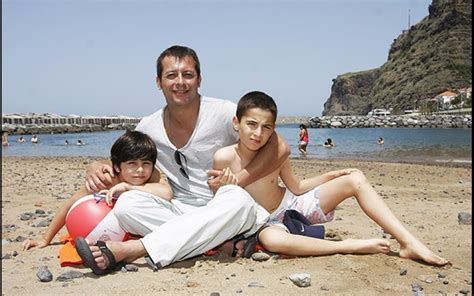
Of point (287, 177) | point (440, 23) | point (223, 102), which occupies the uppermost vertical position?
point (440, 23)

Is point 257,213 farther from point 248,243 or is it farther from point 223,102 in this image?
point 223,102

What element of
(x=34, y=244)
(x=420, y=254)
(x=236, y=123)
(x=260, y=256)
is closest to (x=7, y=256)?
(x=34, y=244)

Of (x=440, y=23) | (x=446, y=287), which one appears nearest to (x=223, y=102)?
(x=446, y=287)

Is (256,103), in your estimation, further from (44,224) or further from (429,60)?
(429,60)

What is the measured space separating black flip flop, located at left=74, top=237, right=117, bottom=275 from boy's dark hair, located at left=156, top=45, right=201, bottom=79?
5.61 feet

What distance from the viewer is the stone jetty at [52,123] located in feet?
228

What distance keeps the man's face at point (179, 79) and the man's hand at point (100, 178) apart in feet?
2.91

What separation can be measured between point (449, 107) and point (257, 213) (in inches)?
3910

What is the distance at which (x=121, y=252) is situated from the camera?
3900mm

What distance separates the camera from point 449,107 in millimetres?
94125

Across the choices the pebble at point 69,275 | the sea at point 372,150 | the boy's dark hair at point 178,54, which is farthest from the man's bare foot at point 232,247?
the sea at point 372,150

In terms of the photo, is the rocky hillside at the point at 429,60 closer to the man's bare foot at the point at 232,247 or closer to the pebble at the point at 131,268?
the man's bare foot at the point at 232,247

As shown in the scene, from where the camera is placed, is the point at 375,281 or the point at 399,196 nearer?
the point at 375,281

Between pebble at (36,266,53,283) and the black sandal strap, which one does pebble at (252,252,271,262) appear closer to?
the black sandal strap
